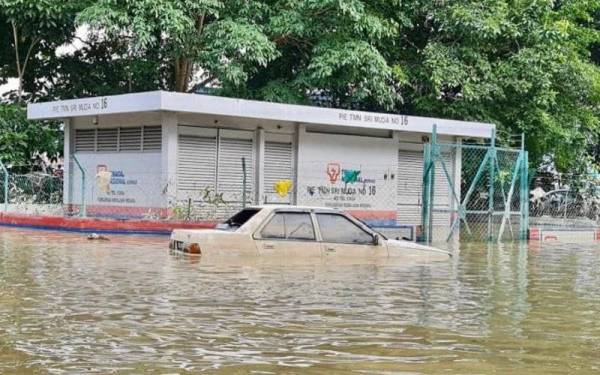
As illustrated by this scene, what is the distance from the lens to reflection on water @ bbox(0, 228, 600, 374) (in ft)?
20.6

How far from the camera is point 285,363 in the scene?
20.3 ft

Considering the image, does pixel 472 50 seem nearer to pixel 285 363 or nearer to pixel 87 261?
pixel 87 261

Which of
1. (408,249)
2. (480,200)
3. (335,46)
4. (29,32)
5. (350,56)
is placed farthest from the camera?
(480,200)

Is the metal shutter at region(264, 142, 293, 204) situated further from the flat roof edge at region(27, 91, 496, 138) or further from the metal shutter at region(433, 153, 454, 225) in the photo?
the metal shutter at region(433, 153, 454, 225)

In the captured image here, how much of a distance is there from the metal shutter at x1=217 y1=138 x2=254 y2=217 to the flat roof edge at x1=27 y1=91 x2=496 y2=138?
1.27m

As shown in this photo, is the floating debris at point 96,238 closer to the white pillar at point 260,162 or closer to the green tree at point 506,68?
the white pillar at point 260,162

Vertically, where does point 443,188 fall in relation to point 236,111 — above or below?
below

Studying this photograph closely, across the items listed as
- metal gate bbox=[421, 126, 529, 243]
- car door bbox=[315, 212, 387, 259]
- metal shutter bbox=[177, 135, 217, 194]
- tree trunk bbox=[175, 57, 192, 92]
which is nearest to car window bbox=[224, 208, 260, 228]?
car door bbox=[315, 212, 387, 259]

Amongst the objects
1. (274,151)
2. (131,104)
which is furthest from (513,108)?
(131,104)

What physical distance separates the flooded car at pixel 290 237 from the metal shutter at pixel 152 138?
849 cm

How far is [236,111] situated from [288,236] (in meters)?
8.97

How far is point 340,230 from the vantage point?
13305mm

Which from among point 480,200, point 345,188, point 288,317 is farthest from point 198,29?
point 288,317

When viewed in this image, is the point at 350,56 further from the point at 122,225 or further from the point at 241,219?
the point at 241,219
